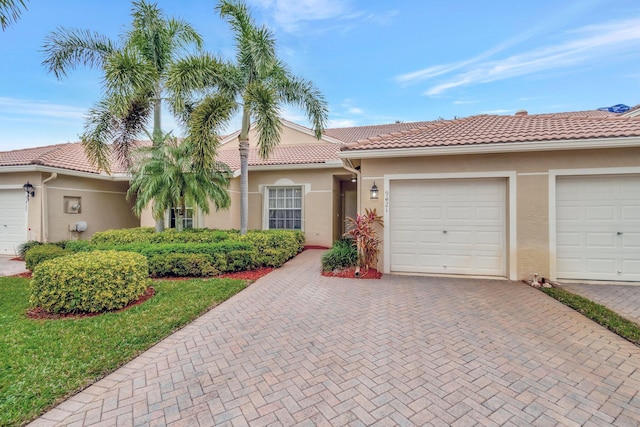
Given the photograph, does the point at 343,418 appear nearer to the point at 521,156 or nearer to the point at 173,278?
the point at 173,278

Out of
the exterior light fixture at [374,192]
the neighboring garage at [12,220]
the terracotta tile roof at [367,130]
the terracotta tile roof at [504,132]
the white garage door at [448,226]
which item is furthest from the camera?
the terracotta tile roof at [367,130]

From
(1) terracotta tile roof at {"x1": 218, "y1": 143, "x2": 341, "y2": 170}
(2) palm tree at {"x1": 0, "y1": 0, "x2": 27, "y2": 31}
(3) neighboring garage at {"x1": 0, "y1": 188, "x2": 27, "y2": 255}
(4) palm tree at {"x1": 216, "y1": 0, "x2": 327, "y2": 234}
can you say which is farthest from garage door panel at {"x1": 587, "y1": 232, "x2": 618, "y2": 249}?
(3) neighboring garage at {"x1": 0, "y1": 188, "x2": 27, "y2": 255}

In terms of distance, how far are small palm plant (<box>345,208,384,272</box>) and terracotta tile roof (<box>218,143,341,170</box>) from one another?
4209 mm

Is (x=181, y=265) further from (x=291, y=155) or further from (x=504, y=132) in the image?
(x=504, y=132)

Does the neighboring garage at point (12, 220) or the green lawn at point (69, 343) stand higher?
the neighboring garage at point (12, 220)

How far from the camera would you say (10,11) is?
13.5ft

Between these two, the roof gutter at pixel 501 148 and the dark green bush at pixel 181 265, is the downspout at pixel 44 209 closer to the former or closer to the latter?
the dark green bush at pixel 181 265

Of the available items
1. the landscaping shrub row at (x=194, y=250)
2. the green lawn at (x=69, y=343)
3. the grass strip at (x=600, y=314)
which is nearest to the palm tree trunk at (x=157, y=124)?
the landscaping shrub row at (x=194, y=250)

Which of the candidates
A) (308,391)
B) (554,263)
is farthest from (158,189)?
(554,263)

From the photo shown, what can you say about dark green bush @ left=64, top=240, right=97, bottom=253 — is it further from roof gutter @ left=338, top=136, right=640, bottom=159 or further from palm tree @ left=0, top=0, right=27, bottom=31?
roof gutter @ left=338, top=136, right=640, bottom=159

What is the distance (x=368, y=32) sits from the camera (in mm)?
10992

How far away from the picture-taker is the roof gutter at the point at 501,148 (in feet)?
20.6

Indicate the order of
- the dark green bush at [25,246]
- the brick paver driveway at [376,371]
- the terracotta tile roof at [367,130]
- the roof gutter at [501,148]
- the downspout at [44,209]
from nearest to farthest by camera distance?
the brick paver driveway at [376,371]
the roof gutter at [501,148]
the dark green bush at [25,246]
the downspout at [44,209]
the terracotta tile roof at [367,130]

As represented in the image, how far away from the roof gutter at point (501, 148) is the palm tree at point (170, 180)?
4.76 m
